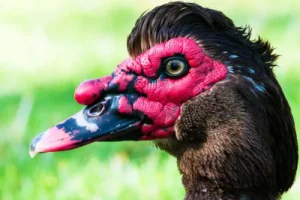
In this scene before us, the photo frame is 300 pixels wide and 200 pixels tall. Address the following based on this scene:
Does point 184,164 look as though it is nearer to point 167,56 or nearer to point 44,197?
point 167,56

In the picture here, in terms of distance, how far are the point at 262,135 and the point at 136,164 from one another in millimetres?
2374

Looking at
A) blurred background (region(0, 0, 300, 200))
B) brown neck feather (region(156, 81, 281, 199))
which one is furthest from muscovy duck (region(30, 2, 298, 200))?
blurred background (region(0, 0, 300, 200))

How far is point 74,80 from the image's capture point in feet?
26.1

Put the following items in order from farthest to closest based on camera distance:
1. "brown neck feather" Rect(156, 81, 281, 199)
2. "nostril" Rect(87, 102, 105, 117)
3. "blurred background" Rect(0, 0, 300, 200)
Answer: "blurred background" Rect(0, 0, 300, 200) < "nostril" Rect(87, 102, 105, 117) < "brown neck feather" Rect(156, 81, 281, 199)

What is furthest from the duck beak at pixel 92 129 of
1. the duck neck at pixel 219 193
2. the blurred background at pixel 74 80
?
the blurred background at pixel 74 80

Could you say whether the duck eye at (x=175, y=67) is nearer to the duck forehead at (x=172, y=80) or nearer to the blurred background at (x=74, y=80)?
the duck forehead at (x=172, y=80)

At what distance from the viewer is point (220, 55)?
3.71 metres

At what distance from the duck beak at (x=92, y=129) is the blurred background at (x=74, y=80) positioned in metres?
1.66

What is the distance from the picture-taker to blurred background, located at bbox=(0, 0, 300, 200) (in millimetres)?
5531

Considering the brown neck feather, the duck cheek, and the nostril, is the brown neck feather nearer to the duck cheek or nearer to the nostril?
the duck cheek

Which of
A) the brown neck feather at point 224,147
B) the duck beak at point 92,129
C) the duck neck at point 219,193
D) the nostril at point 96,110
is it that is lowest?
the duck neck at point 219,193

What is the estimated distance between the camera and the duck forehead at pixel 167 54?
12.2ft

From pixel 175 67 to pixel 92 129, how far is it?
39 centimetres

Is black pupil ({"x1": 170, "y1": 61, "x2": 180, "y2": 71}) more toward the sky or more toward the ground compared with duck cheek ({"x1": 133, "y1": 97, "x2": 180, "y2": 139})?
more toward the sky
